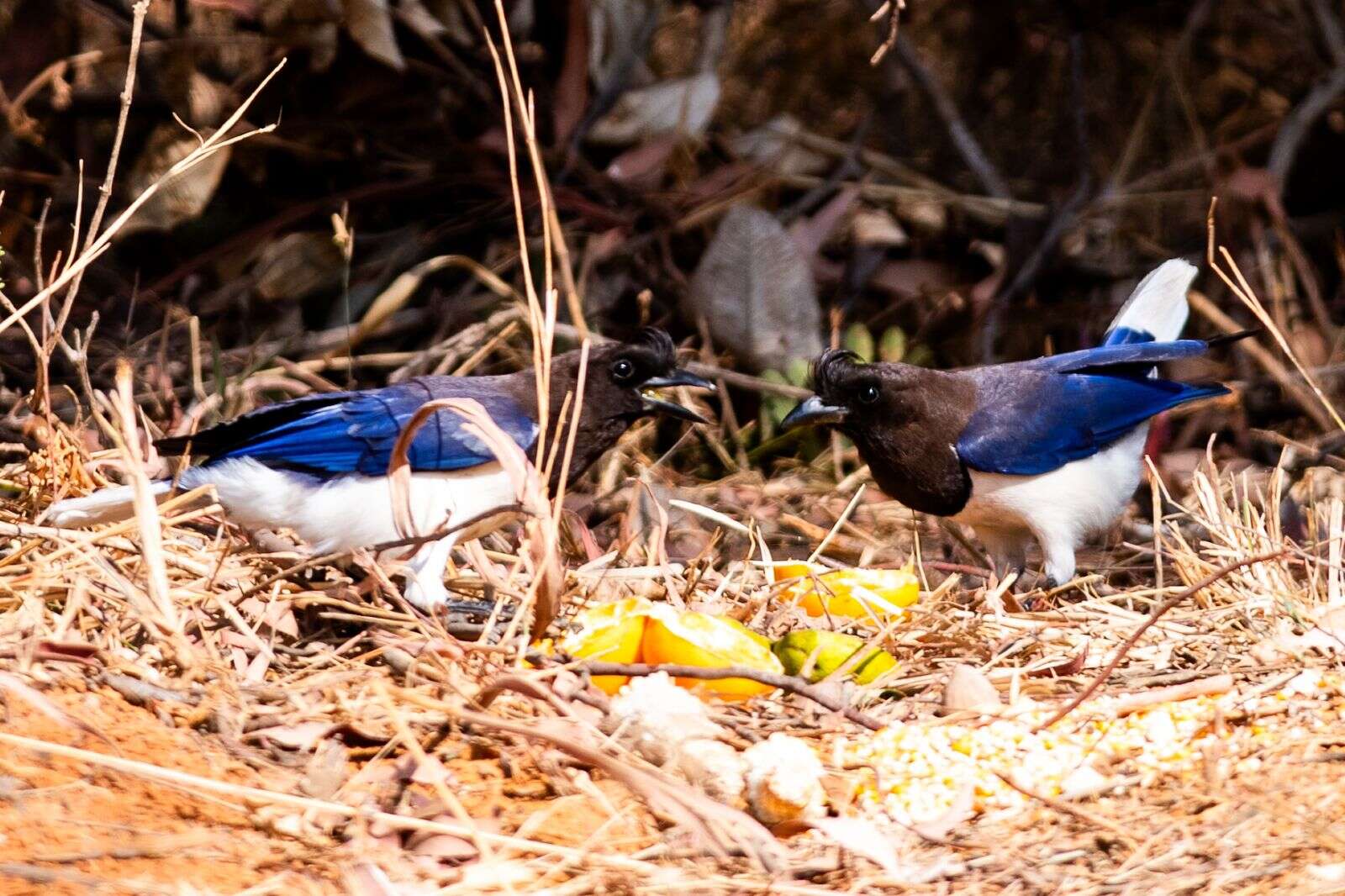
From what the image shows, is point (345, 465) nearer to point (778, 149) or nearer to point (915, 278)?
point (915, 278)

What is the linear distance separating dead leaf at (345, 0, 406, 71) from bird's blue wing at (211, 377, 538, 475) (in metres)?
1.90

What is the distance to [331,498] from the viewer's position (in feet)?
14.3

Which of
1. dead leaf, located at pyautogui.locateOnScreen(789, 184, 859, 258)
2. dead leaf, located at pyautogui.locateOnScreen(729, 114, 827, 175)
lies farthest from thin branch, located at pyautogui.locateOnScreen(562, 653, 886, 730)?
dead leaf, located at pyautogui.locateOnScreen(729, 114, 827, 175)

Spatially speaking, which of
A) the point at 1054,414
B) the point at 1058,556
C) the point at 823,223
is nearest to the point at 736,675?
the point at 1058,556

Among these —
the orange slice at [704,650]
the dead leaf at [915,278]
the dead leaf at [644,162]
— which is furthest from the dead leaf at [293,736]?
the dead leaf at [915,278]

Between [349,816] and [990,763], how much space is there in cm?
113

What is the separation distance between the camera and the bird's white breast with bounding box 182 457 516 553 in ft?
14.1

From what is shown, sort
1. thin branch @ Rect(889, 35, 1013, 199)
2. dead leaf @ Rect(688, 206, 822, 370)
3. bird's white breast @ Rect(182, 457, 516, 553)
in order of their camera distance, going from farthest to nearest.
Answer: thin branch @ Rect(889, 35, 1013, 199), dead leaf @ Rect(688, 206, 822, 370), bird's white breast @ Rect(182, 457, 516, 553)

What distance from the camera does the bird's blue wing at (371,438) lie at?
4348 millimetres

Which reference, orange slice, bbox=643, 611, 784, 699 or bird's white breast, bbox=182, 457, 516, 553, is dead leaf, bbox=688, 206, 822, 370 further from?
orange slice, bbox=643, 611, 784, 699

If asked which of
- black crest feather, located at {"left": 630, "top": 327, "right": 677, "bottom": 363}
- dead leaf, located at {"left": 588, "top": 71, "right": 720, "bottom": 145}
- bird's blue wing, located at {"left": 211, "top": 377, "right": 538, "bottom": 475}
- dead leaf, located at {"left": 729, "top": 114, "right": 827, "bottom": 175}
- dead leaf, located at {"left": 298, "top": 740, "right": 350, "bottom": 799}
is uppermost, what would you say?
dead leaf, located at {"left": 588, "top": 71, "right": 720, "bottom": 145}

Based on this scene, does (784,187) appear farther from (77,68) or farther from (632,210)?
(77,68)

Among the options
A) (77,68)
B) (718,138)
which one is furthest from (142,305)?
(718,138)

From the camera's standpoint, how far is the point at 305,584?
3.77 meters
